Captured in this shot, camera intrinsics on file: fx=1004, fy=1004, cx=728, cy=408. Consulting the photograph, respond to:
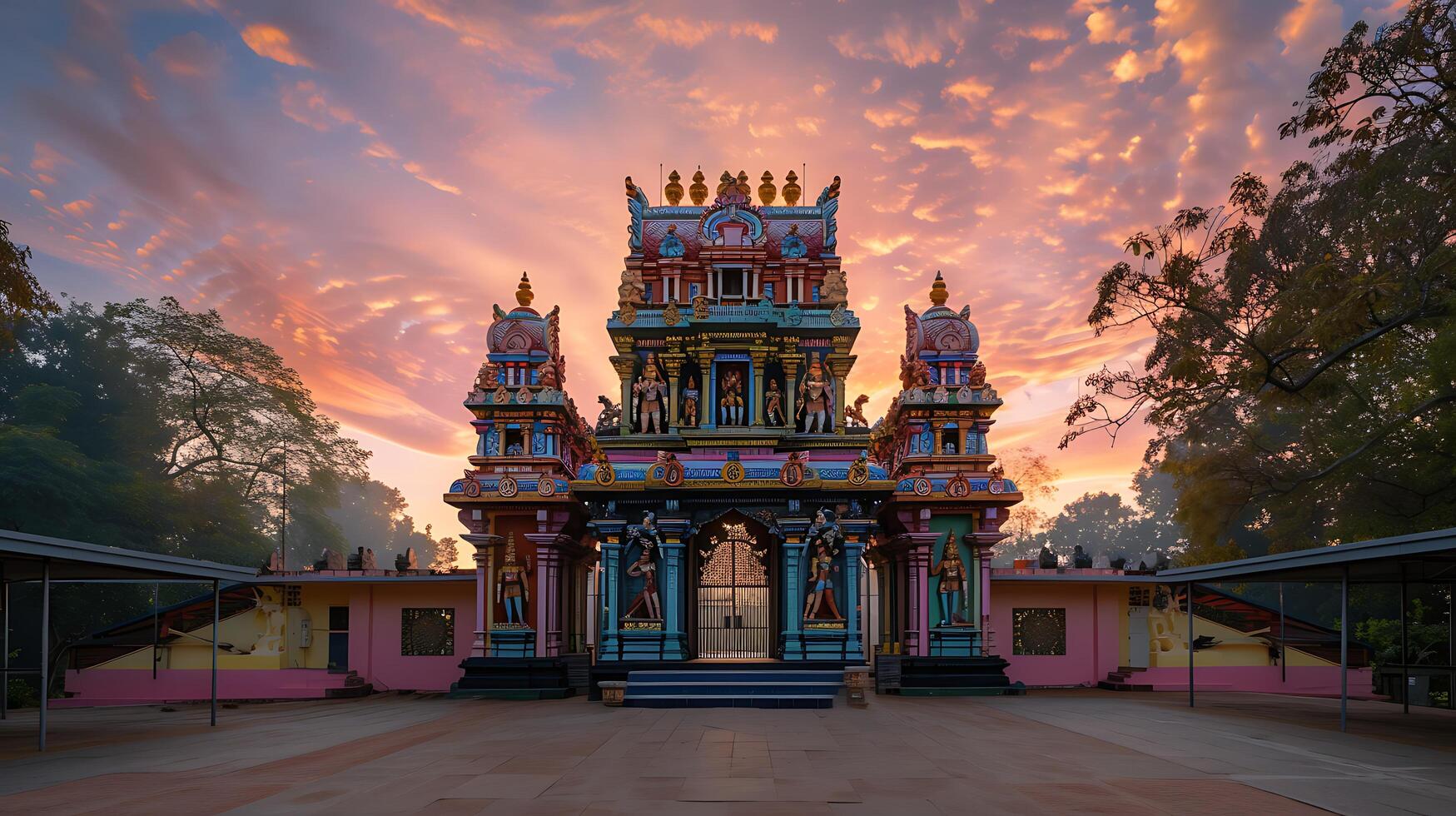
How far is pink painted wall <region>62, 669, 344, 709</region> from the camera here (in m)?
26.1

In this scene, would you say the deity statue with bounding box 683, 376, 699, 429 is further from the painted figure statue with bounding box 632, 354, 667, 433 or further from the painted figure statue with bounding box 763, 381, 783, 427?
the painted figure statue with bounding box 763, 381, 783, 427

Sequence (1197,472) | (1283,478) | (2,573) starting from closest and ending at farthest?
(2,573) → (1283,478) → (1197,472)

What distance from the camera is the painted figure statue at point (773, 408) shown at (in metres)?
26.3

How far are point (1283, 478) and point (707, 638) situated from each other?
19.3 m

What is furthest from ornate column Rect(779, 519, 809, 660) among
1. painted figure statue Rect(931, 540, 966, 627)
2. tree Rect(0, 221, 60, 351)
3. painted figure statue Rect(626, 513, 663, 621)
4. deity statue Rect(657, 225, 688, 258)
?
tree Rect(0, 221, 60, 351)

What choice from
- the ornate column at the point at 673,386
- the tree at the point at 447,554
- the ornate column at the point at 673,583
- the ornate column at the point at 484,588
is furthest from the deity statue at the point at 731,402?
the tree at the point at 447,554

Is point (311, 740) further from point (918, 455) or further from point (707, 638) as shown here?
point (918, 455)

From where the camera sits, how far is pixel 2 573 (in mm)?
17781

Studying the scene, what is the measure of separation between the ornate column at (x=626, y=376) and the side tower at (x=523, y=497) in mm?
1640

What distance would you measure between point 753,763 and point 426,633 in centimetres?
1791

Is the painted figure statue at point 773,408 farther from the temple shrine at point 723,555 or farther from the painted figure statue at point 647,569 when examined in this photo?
the painted figure statue at point 647,569

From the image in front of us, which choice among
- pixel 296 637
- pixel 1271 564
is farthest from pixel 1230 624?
pixel 296 637

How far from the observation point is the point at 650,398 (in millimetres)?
26281

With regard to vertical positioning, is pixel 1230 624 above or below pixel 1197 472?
below
